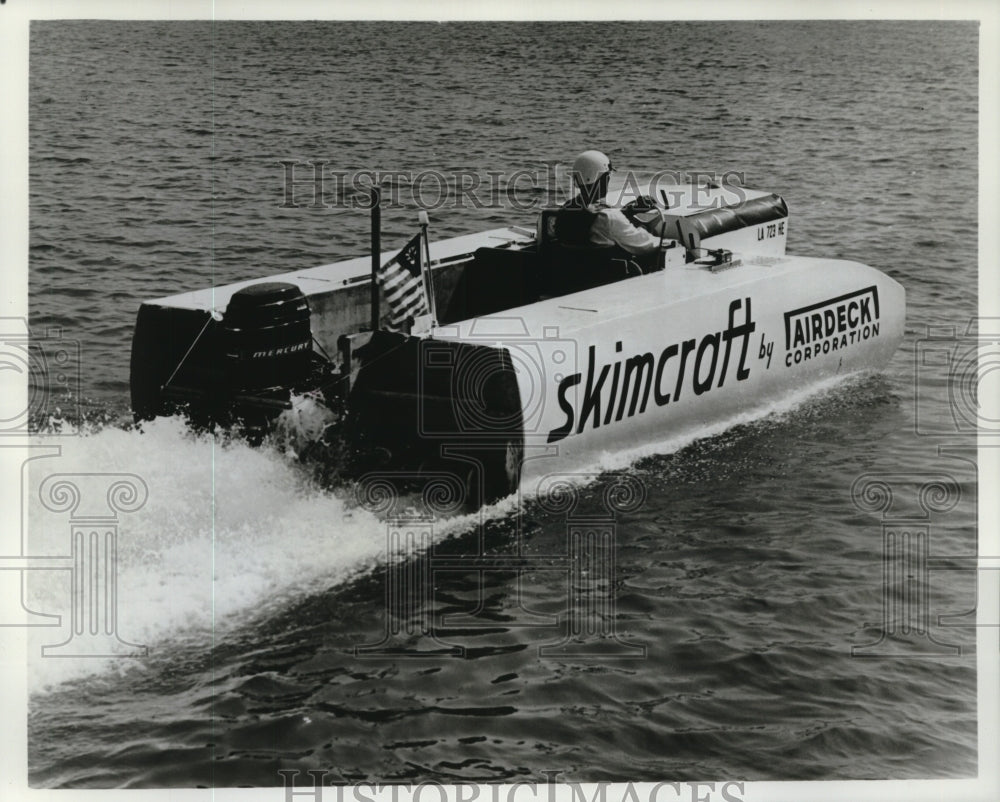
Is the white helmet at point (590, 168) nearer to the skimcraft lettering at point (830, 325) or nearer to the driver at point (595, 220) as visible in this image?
the driver at point (595, 220)

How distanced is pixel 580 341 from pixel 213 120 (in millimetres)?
9676

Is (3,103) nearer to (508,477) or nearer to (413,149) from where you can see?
(508,477)

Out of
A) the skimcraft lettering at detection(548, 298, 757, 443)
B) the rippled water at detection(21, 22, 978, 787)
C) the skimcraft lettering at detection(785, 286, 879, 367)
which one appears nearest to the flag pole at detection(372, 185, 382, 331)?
the rippled water at detection(21, 22, 978, 787)

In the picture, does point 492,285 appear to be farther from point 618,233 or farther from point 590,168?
point 590,168

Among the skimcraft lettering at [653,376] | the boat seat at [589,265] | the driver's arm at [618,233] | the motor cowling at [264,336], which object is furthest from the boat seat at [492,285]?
the motor cowling at [264,336]

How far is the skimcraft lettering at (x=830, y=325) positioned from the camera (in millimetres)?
9828

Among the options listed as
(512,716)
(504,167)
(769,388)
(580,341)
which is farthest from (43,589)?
(504,167)

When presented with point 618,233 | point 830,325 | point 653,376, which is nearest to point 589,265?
point 618,233

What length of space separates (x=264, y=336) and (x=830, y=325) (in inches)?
175

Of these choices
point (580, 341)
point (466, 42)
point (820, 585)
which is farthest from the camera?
point (466, 42)

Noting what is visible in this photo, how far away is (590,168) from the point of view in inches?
370

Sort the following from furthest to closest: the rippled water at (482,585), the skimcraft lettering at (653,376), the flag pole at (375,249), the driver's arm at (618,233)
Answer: the driver's arm at (618,233)
the skimcraft lettering at (653,376)
the flag pole at (375,249)
the rippled water at (482,585)

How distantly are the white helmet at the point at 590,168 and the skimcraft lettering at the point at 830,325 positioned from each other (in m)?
1.65

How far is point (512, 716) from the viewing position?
242 inches
